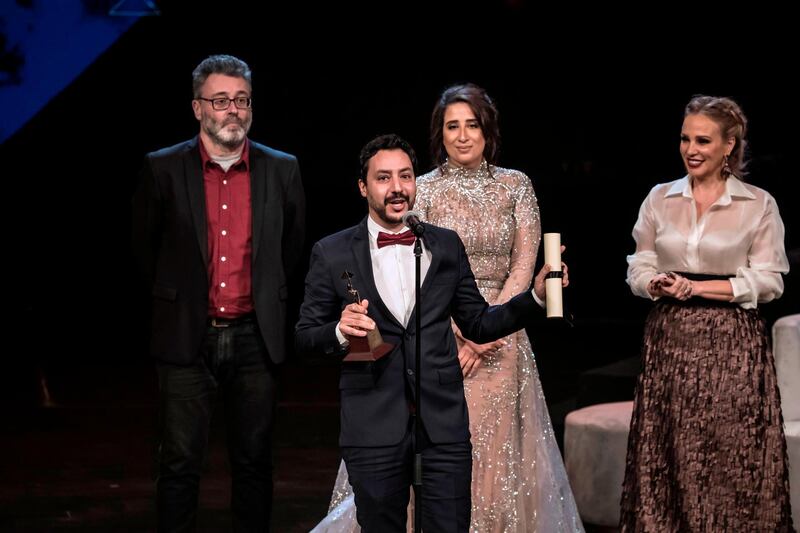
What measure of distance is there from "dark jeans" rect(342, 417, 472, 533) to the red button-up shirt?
31.4 inches

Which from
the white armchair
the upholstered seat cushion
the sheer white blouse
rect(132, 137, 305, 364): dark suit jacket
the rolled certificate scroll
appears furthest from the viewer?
the upholstered seat cushion

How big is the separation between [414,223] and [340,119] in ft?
21.6

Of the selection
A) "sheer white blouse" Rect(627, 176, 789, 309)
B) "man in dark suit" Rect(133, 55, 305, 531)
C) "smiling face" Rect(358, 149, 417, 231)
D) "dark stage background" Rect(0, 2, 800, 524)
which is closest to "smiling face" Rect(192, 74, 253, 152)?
"man in dark suit" Rect(133, 55, 305, 531)

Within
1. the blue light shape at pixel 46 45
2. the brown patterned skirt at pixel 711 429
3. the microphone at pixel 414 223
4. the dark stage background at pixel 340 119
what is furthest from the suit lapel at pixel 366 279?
the blue light shape at pixel 46 45

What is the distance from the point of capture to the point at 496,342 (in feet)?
13.9

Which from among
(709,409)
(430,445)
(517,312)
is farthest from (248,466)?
(709,409)

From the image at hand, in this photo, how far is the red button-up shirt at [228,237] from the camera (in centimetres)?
377

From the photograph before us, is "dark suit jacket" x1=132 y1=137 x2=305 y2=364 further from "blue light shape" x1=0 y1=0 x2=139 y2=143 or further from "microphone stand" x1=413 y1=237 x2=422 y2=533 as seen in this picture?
"blue light shape" x1=0 y1=0 x2=139 y2=143

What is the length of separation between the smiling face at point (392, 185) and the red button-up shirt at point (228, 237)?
70cm

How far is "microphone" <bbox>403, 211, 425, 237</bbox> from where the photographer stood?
293 cm

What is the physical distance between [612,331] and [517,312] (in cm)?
769

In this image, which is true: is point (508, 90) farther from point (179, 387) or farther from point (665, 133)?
point (179, 387)

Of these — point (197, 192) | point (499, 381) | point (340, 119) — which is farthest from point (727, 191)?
point (340, 119)

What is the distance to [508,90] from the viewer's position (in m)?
9.23
